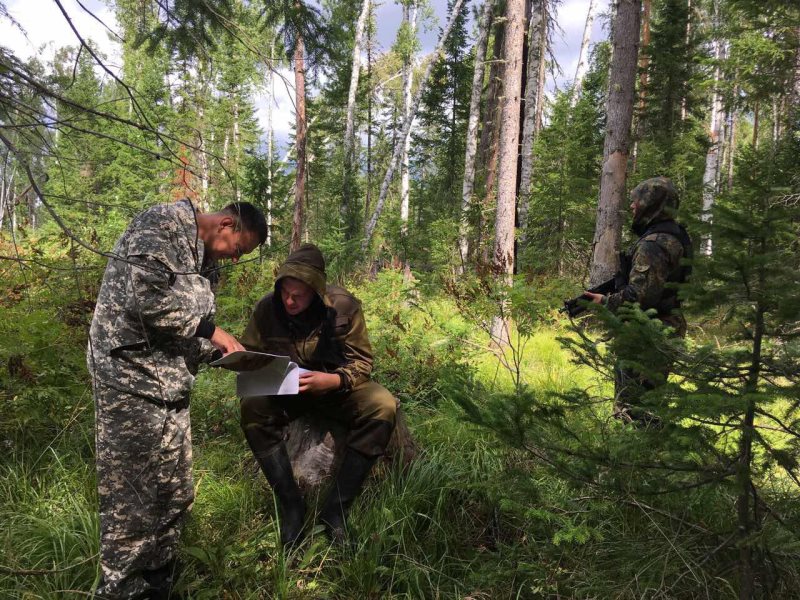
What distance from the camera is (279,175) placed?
1454cm

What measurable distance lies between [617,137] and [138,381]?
175 inches

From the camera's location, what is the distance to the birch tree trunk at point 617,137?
4.42 meters

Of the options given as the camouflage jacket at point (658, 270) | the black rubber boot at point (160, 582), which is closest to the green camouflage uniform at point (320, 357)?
the black rubber boot at point (160, 582)

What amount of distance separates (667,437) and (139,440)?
223 centimetres

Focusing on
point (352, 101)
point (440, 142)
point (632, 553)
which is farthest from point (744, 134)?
point (632, 553)

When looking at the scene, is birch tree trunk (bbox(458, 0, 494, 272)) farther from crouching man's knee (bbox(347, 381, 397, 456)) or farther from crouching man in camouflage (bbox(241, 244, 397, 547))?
crouching man's knee (bbox(347, 381, 397, 456))

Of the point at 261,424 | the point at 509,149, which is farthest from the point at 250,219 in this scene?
the point at 509,149

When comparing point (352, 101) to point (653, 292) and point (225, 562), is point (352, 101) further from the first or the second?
point (225, 562)

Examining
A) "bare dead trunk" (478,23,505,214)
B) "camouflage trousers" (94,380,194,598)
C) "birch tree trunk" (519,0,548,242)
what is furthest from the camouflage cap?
"bare dead trunk" (478,23,505,214)

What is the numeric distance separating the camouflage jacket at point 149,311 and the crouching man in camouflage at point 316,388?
68 centimetres

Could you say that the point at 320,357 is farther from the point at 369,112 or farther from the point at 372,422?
the point at 369,112

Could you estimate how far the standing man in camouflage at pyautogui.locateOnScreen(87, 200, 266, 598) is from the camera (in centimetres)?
212

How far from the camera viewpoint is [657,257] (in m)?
3.12

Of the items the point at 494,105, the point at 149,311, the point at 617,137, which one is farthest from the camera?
the point at 494,105
